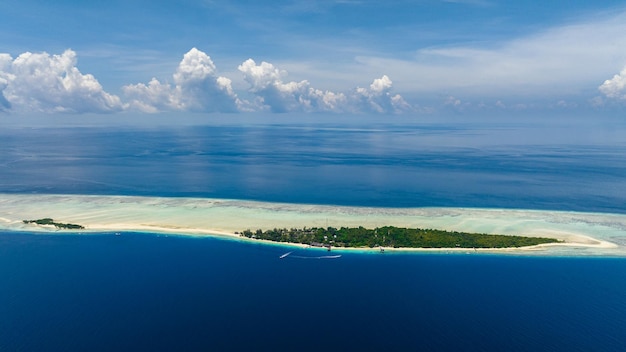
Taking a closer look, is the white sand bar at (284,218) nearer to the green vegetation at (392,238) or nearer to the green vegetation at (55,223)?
the green vegetation at (55,223)

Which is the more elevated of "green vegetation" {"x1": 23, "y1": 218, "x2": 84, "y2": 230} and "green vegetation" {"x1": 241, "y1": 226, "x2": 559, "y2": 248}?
"green vegetation" {"x1": 23, "y1": 218, "x2": 84, "y2": 230}

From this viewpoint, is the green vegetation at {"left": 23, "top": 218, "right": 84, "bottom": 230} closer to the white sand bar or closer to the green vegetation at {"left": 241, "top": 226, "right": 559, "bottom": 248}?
the white sand bar

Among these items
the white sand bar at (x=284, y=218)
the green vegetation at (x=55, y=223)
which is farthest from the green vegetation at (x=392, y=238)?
the green vegetation at (x=55, y=223)

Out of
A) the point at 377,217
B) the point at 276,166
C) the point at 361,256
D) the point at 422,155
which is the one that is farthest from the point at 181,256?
the point at 422,155

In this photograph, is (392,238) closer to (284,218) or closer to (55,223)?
(284,218)

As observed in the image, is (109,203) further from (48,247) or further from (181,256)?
(181,256)

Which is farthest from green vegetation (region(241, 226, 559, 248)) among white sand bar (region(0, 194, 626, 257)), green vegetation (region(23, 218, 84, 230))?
green vegetation (region(23, 218, 84, 230))

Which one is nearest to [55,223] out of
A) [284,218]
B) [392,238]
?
[284,218]
